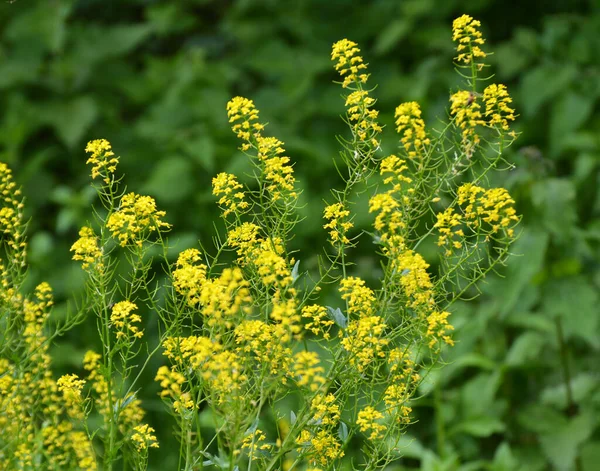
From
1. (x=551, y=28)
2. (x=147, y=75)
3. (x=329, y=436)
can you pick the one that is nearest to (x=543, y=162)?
(x=551, y=28)

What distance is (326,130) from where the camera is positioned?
345 cm

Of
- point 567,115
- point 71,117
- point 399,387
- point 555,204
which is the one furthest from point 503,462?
point 71,117

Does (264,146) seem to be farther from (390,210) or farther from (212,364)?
(212,364)

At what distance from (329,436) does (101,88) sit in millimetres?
2854

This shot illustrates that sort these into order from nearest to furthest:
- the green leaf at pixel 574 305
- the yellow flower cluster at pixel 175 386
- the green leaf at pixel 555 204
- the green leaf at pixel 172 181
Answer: the yellow flower cluster at pixel 175 386
the green leaf at pixel 555 204
the green leaf at pixel 574 305
the green leaf at pixel 172 181

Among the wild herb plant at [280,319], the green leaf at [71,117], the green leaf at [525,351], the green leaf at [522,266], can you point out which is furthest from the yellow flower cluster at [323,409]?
the green leaf at [71,117]

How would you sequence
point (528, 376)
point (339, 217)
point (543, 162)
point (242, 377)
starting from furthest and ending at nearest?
point (528, 376) → point (543, 162) → point (339, 217) → point (242, 377)

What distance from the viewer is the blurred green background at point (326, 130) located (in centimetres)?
229

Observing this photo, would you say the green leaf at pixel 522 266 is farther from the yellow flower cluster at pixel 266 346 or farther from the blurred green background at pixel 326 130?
the yellow flower cluster at pixel 266 346

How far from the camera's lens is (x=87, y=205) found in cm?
293

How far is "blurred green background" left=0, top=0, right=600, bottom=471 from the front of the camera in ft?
7.53

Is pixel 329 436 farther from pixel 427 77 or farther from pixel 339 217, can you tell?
pixel 427 77

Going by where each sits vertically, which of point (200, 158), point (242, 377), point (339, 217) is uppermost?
point (200, 158)

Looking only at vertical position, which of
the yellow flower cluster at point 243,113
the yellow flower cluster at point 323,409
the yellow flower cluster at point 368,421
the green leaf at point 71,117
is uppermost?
the green leaf at point 71,117
